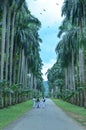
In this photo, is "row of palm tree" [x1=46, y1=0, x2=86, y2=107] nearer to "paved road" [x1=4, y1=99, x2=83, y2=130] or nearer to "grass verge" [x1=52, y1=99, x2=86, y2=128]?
"grass verge" [x1=52, y1=99, x2=86, y2=128]

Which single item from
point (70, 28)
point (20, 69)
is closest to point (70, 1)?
point (70, 28)

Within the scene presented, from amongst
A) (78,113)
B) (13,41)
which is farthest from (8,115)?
(13,41)

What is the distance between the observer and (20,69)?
8288 centimetres

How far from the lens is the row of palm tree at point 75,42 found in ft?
182

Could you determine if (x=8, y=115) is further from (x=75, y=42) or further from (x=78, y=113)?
(x=75, y=42)

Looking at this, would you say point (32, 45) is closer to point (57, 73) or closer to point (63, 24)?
point (63, 24)

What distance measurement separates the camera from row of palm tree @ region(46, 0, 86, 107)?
5541cm

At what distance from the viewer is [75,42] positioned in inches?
2901

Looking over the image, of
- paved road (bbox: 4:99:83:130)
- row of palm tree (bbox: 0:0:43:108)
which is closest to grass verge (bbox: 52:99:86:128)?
paved road (bbox: 4:99:83:130)

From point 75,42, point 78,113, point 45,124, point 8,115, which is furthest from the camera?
point 75,42

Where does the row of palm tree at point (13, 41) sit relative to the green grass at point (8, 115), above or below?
above

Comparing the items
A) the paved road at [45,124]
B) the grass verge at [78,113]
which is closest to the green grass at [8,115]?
the paved road at [45,124]

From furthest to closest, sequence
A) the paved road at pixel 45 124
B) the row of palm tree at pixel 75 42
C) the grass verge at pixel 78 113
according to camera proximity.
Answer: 1. the row of palm tree at pixel 75 42
2. the grass verge at pixel 78 113
3. the paved road at pixel 45 124

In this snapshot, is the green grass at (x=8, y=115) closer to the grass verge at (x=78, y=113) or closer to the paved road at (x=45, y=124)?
the paved road at (x=45, y=124)
